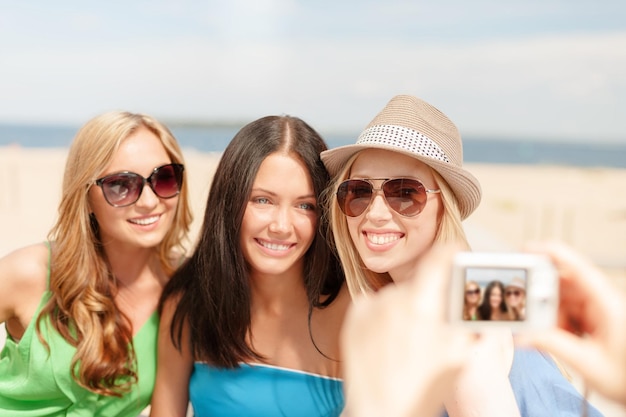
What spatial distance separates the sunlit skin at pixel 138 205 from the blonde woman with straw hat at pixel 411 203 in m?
0.91

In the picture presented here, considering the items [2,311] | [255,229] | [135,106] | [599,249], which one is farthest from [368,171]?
[135,106]

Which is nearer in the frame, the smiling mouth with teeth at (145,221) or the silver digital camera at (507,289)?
the silver digital camera at (507,289)

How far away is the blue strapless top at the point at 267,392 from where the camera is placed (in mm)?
2979

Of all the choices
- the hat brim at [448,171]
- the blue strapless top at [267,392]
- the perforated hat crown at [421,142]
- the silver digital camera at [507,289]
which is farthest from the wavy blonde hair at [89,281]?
the silver digital camera at [507,289]

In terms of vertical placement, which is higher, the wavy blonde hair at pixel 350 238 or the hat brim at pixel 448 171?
the hat brim at pixel 448 171

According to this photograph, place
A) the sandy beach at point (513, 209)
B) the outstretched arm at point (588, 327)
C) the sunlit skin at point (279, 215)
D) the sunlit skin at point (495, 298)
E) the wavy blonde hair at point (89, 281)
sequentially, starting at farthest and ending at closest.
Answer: the sandy beach at point (513, 209) → the wavy blonde hair at point (89, 281) → the sunlit skin at point (279, 215) → the sunlit skin at point (495, 298) → the outstretched arm at point (588, 327)

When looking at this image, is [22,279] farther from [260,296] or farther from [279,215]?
[279,215]

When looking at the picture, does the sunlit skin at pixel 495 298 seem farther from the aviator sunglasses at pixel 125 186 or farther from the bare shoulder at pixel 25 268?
the bare shoulder at pixel 25 268

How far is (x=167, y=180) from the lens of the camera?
10.1ft

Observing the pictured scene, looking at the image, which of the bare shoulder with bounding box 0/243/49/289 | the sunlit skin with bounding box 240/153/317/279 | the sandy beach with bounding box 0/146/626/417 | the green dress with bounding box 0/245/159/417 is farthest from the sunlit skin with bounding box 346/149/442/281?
the sandy beach with bounding box 0/146/626/417

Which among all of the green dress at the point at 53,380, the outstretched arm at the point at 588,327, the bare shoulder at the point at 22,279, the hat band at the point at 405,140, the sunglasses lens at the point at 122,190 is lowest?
the green dress at the point at 53,380

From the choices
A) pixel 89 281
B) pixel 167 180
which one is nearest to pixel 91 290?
pixel 89 281

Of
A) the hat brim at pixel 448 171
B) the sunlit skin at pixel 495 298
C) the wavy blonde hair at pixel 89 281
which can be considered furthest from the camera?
the wavy blonde hair at pixel 89 281

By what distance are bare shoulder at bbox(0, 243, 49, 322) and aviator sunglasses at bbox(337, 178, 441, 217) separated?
1581 mm
